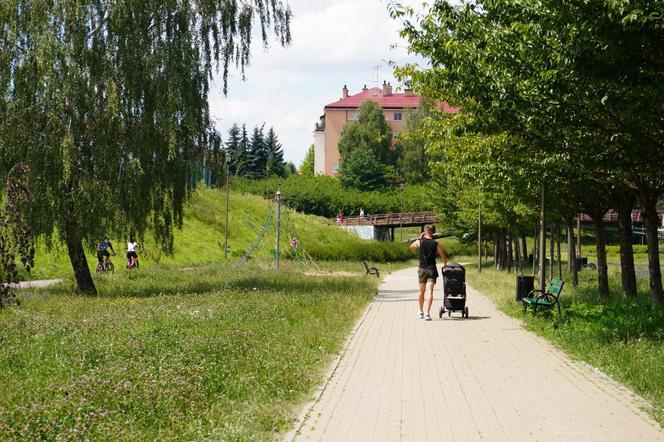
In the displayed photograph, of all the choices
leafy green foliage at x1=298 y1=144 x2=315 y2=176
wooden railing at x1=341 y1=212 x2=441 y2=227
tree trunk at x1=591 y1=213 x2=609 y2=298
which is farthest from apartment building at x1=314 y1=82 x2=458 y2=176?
tree trunk at x1=591 y1=213 x2=609 y2=298

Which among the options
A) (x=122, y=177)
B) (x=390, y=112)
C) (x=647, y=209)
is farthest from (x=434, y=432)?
(x=390, y=112)

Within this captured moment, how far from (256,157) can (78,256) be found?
94876mm

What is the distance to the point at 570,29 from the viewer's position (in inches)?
394

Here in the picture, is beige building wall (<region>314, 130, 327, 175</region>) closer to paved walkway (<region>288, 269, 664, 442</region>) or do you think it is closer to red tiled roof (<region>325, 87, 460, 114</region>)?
red tiled roof (<region>325, 87, 460, 114</region>)

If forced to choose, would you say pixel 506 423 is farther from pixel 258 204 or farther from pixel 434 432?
pixel 258 204

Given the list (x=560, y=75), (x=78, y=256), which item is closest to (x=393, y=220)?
(x=78, y=256)

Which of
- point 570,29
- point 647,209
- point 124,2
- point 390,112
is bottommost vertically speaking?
point 647,209

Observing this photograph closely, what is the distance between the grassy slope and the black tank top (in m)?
20.8

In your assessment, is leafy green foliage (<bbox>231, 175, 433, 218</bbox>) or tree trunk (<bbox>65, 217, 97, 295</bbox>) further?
leafy green foliage (<bbox>231, 175, 433, 218</bbox>)

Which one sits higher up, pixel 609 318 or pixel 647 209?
pixel 647 209

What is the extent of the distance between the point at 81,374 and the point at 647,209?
12.9 m

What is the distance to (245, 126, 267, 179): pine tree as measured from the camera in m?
117

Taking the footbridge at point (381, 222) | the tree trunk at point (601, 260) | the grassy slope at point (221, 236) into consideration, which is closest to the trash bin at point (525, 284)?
the tree trunk at point (601, 260)

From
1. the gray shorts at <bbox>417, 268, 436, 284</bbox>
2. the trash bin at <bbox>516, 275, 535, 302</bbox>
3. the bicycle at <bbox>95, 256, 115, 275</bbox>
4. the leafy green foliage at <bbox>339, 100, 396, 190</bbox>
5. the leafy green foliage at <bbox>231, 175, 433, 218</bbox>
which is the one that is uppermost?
the leafy green foliage at <bbox>339, 100, 396, 190</bbox>
